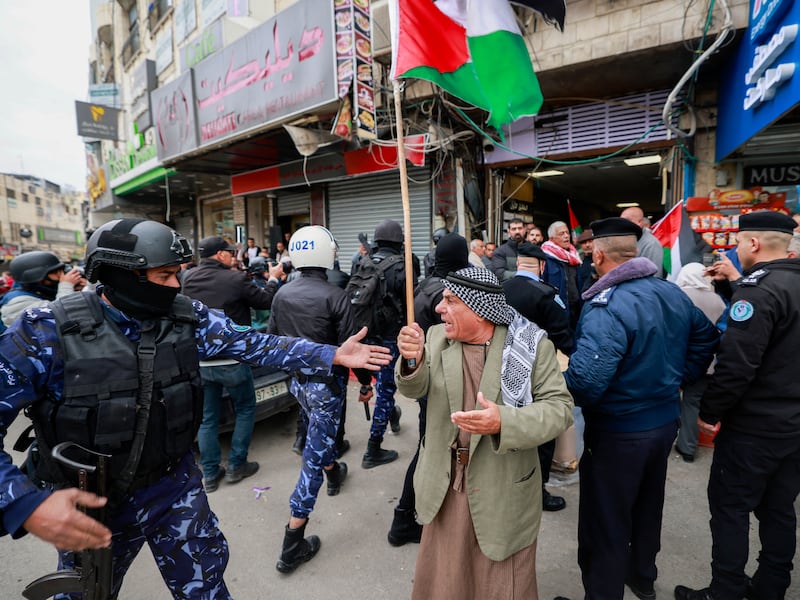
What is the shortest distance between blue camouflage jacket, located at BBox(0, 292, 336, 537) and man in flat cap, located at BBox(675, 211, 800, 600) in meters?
2.00

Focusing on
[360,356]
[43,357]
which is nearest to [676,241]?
[360,356]

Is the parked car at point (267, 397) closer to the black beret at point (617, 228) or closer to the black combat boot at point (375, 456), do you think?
the black combat boot at point (375, 456)

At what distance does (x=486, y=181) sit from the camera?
7773mm

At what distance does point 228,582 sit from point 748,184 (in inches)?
290

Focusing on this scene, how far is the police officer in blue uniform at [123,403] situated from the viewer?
1367 millimetres

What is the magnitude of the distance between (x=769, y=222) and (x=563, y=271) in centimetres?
238

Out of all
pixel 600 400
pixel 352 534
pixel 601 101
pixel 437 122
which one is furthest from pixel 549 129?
pixel 352 534

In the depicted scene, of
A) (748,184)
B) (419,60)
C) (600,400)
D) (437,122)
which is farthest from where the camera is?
(437,122)

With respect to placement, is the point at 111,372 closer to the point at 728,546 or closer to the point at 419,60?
the point at 419,60

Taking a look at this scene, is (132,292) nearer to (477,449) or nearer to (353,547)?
(477,449)

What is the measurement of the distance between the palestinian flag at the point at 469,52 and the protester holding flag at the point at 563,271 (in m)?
1.58

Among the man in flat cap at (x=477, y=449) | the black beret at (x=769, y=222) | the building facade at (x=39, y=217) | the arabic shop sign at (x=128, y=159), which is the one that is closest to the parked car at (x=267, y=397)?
the man in flat cap at (x=477, y=449)

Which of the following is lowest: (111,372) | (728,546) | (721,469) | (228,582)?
(228,582)

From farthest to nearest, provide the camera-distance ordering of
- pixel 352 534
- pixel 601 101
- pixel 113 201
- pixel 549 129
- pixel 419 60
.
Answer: pixel 113 201
pixel 549 129
pixel 601 101
pixel 352 534
pixel 419 60
